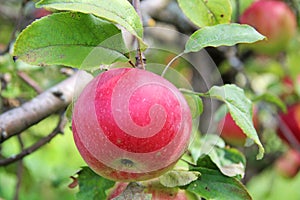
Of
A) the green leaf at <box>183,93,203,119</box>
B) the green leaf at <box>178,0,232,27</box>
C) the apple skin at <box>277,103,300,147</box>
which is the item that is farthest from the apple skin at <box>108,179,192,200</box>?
the apple skin at <box>277,103,300,147</box>

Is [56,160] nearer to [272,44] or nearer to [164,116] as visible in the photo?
[272,44]

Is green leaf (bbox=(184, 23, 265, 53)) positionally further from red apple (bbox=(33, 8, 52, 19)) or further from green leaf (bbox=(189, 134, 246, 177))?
red apple (bbox=(33, 8, 52, 19))

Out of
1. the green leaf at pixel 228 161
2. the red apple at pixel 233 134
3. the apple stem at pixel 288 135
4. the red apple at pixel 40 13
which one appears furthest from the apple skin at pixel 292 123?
the green leaf at pixel 228 161

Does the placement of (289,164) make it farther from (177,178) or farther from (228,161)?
(177,178)

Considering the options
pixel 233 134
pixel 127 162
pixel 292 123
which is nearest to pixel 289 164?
pixel 292 123

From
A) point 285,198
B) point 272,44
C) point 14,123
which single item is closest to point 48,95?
point 14,123
